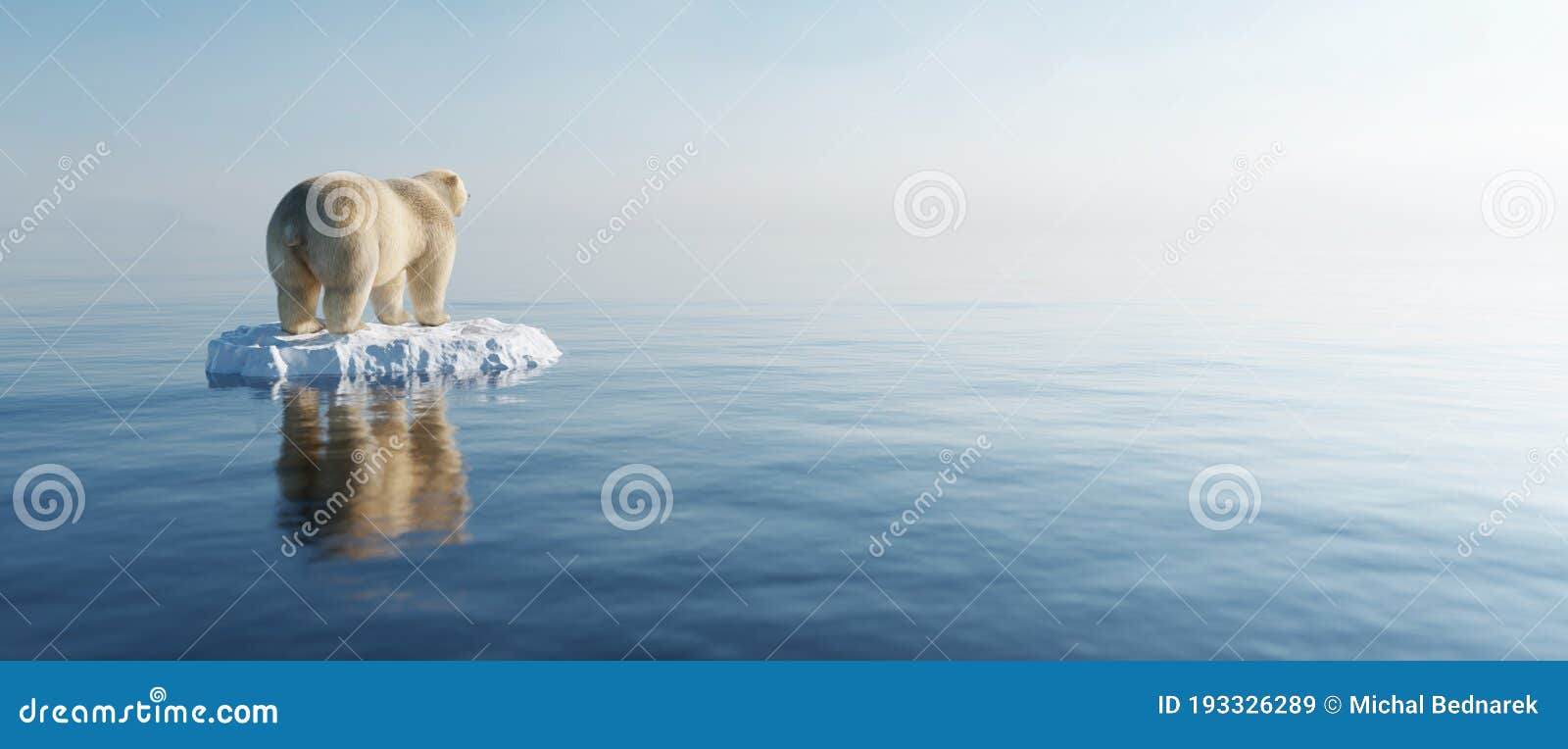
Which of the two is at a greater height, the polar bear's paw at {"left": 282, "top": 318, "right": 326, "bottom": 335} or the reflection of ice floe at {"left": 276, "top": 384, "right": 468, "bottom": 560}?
the polar bear's paw at {"left": 282, "top": 318, "right": 326, "bottom": 335}

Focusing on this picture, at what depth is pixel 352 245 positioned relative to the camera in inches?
572

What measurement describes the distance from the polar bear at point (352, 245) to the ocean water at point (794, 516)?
1.46 meters

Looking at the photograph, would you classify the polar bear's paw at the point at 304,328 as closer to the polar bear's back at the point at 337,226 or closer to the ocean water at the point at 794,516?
the polar bear's back at the point at 337,226

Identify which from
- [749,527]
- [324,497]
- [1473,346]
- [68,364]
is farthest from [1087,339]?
[68,364]

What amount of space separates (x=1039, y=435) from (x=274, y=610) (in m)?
8.76

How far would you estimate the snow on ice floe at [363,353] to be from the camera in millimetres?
15188

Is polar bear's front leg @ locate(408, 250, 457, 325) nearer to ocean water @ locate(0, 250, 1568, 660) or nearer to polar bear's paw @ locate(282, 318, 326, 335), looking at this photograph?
polar bear's paw @ locate(282, 318, 326, 335)

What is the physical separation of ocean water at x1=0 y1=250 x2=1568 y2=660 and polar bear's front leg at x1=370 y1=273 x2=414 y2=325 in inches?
98.2

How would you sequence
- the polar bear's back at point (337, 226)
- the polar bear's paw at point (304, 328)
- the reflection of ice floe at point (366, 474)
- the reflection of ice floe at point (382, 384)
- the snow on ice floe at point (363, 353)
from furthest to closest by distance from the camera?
the polar bear's paw at point (304, 328) < the snow on ice floe at point (363, 353) < the polar bear's back at point (337, 226) < the reflection of ice floe at point (382, 384) < the reflection of ice floe at point (366, 474)

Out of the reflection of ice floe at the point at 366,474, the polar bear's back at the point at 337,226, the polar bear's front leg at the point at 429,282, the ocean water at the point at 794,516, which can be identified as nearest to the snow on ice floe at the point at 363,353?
the polar bear's front leg at the point at 429,282

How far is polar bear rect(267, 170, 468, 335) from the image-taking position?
47.5ft

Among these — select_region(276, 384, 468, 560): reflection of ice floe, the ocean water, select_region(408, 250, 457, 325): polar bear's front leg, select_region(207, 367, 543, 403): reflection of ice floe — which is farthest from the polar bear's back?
select_region(276, 384, 468, 560): reflection of ice floe

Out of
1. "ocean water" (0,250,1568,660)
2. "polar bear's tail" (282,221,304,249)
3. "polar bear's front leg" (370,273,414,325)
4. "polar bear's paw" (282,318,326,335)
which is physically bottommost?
"ocean water" (0,250,1568,660)

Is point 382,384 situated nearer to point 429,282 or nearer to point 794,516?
point 429,282
